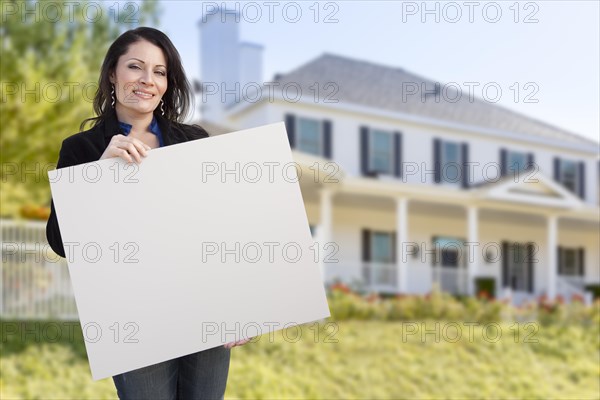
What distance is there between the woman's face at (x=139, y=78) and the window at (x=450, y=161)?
16768mm

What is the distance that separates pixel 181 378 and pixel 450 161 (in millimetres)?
17017

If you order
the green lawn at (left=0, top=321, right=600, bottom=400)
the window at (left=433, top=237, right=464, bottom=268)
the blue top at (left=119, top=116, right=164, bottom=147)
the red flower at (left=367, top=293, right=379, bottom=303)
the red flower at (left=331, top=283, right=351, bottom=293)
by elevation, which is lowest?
the green lawn at (left=0, top=321, right=600, bottom=400)

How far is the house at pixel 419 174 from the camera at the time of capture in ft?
53.9

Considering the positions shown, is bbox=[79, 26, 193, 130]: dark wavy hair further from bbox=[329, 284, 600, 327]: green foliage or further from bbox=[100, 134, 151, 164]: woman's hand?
bbox=[329, 284, 600, 327]: green foliage

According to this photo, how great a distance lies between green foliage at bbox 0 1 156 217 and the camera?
10133 millimetres

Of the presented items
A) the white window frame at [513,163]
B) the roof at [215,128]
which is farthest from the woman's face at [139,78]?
the white window frame at [513,163]

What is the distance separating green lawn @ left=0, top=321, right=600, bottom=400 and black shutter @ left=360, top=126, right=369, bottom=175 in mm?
6880

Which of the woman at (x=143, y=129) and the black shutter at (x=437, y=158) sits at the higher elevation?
the black shutter at (x=437, y=158)

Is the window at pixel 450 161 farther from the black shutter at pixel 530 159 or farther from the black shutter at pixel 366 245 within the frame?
the black shutter at pixel 366 245

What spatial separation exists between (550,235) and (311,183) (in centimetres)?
739

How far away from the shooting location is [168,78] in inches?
101

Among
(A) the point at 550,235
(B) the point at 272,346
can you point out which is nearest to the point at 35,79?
(B) the point at 272,346

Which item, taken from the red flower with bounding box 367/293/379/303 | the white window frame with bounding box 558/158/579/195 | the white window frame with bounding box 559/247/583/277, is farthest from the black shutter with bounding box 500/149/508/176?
A: the red flower with bounding box 367/293/379/303

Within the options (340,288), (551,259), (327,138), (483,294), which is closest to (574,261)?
(551,259)
